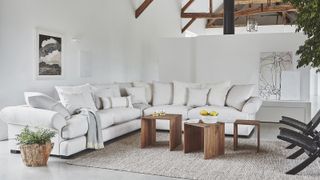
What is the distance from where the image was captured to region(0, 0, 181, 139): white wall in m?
6.13

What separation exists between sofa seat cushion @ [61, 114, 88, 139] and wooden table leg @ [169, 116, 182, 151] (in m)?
1.27

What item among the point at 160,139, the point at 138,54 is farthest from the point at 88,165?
the point at 138,54

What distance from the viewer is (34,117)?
4.76 meters

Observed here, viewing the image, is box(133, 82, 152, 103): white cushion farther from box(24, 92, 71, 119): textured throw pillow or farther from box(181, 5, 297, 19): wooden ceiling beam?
box(181, 5, 297, 19): wooden ceiling beam

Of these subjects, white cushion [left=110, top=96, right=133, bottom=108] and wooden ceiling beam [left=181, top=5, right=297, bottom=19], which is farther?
wooden ceiling beam [left=181, top=5, right=297, bottom=19]

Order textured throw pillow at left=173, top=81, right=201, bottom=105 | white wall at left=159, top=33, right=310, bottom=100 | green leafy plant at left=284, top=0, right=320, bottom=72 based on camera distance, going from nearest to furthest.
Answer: green leafy plant at left=284, top=0, right=320, bottom=72, textured throw pillow at left=173, top=81, right=201, bottom=105, white wall at left=159, top=33, right=310, bottom=100

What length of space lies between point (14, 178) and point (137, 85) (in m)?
4.52

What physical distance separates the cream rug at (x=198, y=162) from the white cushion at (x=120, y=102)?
1.38 metres

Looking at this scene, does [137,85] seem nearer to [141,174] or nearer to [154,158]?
[154,158]

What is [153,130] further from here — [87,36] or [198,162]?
[87,36]

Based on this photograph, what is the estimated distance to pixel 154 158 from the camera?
4.85m

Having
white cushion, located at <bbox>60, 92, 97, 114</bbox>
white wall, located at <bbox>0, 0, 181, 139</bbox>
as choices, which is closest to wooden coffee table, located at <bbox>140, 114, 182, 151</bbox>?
white cushion, located at <bbox>60, 92, 97, 114</bbox>

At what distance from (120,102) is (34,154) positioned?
9.30 ft

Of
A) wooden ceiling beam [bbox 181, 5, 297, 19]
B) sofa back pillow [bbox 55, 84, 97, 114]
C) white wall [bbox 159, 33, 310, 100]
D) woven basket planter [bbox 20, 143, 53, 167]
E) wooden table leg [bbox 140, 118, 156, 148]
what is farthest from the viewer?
wooden ceiling beam [bbox 181, 5, 297, 19]
